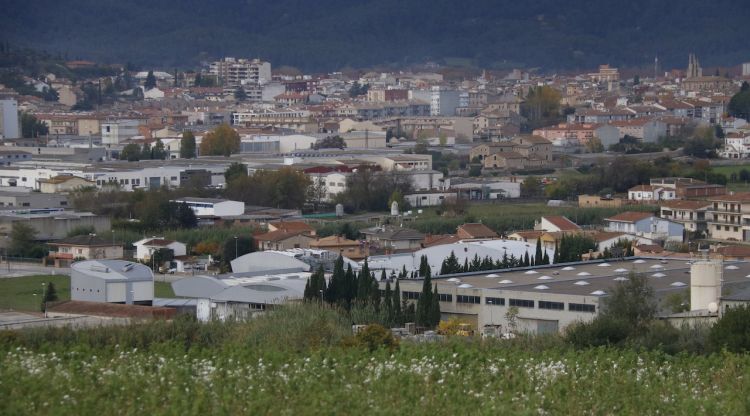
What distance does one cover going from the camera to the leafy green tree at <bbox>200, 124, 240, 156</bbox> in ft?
106

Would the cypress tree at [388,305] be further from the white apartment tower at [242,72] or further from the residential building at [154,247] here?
the white apartment tower at [242,72]

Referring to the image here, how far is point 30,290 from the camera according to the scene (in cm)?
1573

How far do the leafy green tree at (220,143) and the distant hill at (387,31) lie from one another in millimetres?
41881

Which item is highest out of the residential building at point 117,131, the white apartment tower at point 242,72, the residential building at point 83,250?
the white apartment tower at point 242,72

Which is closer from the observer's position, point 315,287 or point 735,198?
point 315,287

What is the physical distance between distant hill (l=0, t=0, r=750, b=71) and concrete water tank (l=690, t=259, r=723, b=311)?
63148 millimetres

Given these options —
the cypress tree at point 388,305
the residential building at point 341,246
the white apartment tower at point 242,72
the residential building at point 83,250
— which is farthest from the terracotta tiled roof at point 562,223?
the white apartment tower at point 242,72

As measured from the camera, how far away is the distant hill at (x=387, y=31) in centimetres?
8081

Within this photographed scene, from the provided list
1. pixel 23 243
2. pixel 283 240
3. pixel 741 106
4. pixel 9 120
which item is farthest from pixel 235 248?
pixel 741 106

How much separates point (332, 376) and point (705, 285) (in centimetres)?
443

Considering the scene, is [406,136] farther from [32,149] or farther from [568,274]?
[568,274]

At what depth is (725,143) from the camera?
3316 centimetres

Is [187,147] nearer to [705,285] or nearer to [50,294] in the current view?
[50,294]

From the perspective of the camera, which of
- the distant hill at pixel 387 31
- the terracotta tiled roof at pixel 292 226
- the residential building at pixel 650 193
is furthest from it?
the distant hill at pixel 387 31
